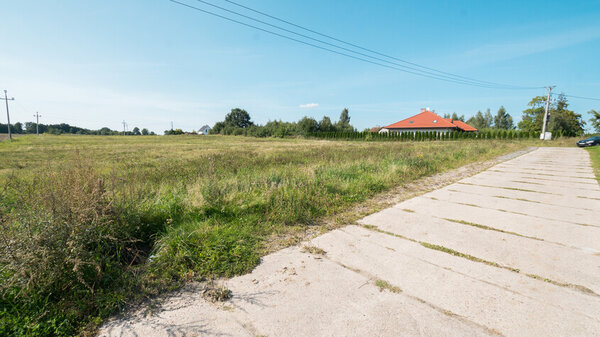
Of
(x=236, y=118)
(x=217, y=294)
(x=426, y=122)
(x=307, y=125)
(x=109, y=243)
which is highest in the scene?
(x=236, y=118)

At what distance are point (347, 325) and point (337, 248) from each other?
46.9 inches

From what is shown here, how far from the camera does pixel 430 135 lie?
41250mm

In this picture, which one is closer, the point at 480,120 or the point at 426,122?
the point at 426,122

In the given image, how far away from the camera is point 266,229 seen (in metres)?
3.39

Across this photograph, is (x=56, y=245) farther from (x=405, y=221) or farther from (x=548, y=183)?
(x=548, y=183)

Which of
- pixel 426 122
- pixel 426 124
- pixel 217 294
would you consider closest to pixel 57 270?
pixel 217 294

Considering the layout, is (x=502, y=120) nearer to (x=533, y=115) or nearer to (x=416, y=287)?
(x=533, y=115)

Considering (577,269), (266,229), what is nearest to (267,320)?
(266,229)

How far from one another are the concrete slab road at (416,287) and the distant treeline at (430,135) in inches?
1631

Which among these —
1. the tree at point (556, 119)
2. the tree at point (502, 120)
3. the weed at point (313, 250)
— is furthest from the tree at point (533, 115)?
the weed at point (313, 250)

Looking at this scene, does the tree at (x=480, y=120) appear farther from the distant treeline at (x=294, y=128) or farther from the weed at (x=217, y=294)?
the weed at (x=217, y=294)

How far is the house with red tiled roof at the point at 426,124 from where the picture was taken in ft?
160

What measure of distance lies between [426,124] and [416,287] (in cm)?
5568

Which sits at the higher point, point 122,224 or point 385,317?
point 122,224
